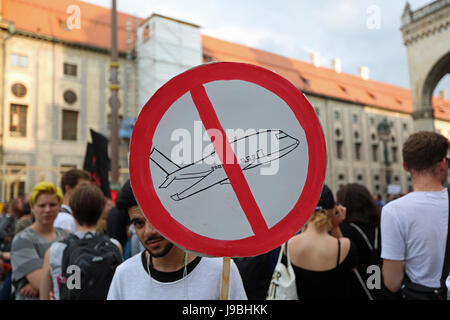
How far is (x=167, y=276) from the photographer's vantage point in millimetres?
1308

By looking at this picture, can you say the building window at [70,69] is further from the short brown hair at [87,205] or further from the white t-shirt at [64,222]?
the short brown hair at [87,205]

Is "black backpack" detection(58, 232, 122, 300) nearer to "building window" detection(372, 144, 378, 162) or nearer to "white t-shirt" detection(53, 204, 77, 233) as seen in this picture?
"white t-shirt" detection(53, 204, 77, 233)

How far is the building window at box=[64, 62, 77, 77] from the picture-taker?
899 inches

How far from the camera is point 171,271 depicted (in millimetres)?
1317

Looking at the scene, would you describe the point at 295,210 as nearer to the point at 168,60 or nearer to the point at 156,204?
the point at 156,204

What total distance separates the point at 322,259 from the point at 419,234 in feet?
1.88

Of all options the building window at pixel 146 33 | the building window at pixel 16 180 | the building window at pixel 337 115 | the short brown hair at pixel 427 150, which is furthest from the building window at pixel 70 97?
the building window at pixel 337 115

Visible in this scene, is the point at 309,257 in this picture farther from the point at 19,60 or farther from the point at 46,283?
the point at 19,60

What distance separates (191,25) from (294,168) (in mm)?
26400

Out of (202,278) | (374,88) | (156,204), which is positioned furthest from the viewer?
(374,88)

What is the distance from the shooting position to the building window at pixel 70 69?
2283 centimetres

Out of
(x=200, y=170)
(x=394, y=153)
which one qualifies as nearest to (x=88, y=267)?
(x=200, y=170)

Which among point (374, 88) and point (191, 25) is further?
point (374, 88)
